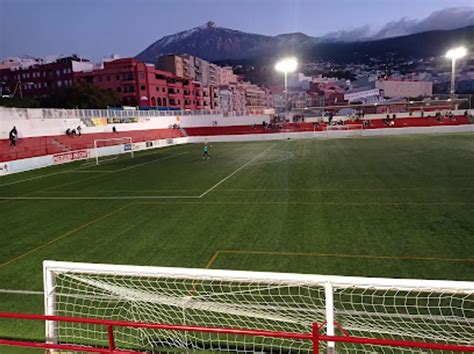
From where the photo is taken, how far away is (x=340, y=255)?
9281mm

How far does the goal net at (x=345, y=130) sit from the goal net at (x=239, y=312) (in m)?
50.0

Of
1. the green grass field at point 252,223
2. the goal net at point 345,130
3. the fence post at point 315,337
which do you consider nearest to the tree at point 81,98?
the goal net at point 345,130

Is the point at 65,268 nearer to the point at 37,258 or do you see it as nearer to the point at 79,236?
the point at 37,258

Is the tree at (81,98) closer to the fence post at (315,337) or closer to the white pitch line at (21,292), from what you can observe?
the white pitch line at (21,292)

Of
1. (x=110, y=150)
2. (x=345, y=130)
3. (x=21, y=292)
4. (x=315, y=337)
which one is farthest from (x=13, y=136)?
(x=345, y=130)

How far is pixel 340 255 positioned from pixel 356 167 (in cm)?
1553

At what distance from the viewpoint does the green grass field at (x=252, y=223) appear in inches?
350

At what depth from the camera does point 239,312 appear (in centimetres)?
600

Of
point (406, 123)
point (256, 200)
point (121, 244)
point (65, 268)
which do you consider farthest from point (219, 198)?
point (406, 123)

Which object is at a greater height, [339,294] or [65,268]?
[65,268]

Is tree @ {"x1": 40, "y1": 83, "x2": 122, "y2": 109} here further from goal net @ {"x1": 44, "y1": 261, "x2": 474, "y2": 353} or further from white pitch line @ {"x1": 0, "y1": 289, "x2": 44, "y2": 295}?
goal net @ {"x1": 44, "y1": 261, "x2": 474, "y2": 353}

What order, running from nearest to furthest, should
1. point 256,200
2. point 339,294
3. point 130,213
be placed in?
1. point 339,294
2. point 130,213
3. point 256,200

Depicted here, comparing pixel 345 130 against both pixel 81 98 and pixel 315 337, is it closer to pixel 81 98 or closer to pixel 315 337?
pixel 81 98

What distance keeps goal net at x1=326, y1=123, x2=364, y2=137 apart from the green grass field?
3135 centimetres
